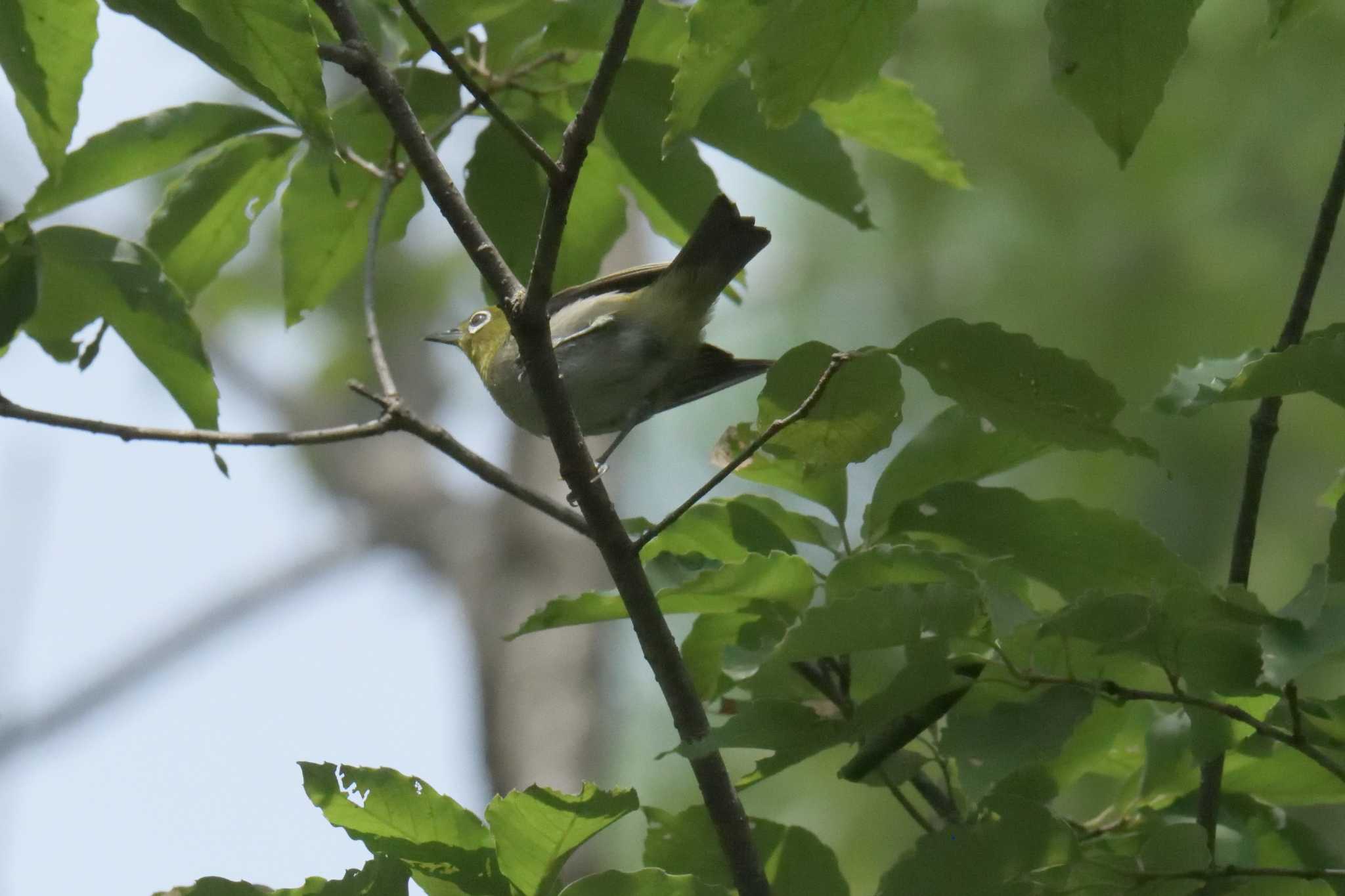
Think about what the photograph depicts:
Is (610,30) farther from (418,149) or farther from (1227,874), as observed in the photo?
(1227,874)

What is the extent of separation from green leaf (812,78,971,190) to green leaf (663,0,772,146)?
37.5 inches

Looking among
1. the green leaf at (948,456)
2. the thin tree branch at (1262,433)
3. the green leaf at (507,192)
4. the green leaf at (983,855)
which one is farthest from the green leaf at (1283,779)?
the green leaf at (507,192)

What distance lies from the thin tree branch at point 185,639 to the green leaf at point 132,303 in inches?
367

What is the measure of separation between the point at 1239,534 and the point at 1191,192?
572cm

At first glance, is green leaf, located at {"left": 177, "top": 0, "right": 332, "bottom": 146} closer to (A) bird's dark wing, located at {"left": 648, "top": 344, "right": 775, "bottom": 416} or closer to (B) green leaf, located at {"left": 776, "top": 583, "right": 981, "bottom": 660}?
(B) green leaf, located at {"left": 776, "top": 583, "right": 981, "bottom": 660}

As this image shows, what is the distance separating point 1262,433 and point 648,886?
1209 mm

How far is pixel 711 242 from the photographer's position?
3207 millimetres

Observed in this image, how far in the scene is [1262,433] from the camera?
2.11m

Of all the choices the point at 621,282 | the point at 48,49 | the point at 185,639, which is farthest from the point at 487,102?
the point at 185,639

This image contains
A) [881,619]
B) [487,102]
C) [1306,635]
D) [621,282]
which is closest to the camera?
[1306,635]

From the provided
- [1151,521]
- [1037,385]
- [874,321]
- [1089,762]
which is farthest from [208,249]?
[874,321]

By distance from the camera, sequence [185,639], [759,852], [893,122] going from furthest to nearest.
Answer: [185,639] → [893,122] → [759,852]

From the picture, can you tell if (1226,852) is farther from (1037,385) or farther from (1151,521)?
(1151,521)

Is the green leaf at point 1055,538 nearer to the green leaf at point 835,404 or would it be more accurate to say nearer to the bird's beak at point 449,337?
the green leaf at point 835,404
